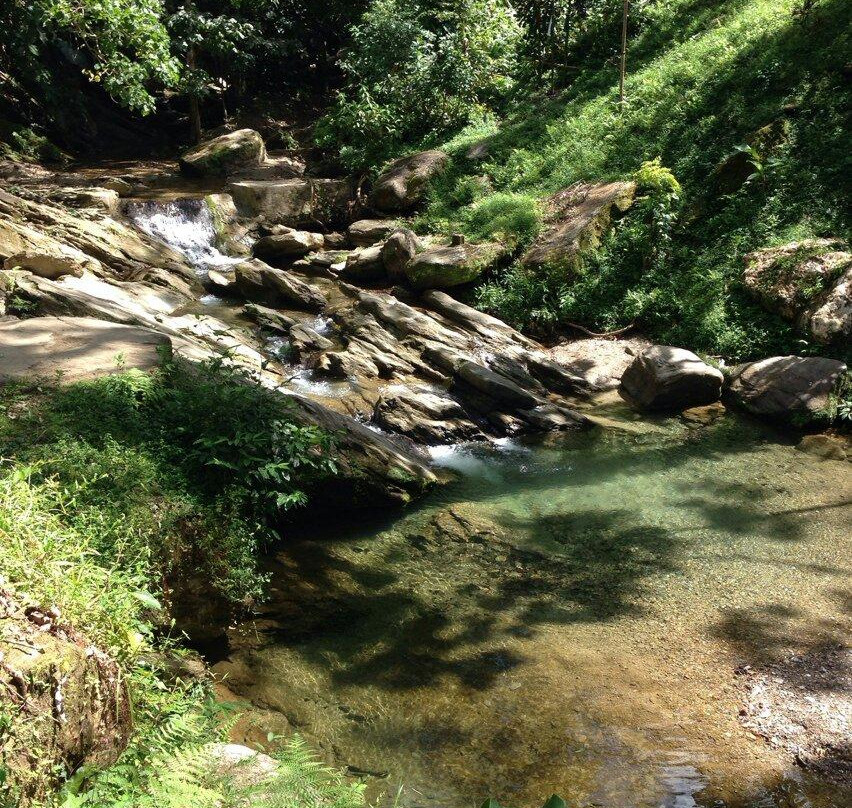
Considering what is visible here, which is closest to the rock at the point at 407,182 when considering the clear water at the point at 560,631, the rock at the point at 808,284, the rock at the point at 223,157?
the rock at the point at 223,157

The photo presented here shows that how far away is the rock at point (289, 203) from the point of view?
1692 cm

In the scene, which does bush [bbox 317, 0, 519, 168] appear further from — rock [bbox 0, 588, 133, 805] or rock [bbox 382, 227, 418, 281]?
rock [bbox 0, 588, 133, 805]

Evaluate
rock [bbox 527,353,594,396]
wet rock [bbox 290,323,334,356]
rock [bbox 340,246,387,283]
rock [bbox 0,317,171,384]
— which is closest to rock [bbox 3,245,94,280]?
wet rock [bbox 290,323,334,356]

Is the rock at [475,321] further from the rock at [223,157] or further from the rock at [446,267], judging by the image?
the rock at [223,157]

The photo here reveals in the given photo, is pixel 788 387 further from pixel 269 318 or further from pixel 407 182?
pixel 407 182

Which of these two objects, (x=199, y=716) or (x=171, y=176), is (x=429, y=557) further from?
(x=171, y=176)

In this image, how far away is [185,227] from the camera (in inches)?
616

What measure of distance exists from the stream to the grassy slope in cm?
478

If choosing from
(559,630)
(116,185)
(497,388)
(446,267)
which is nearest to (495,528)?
(559,630)

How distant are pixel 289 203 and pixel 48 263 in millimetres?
7020

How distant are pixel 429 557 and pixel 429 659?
1.49 m

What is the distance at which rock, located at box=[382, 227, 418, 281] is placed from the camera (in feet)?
45.3

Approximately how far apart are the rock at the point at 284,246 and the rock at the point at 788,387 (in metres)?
9.05

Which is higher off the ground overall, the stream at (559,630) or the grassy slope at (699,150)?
the grassy slope at (699,150)
